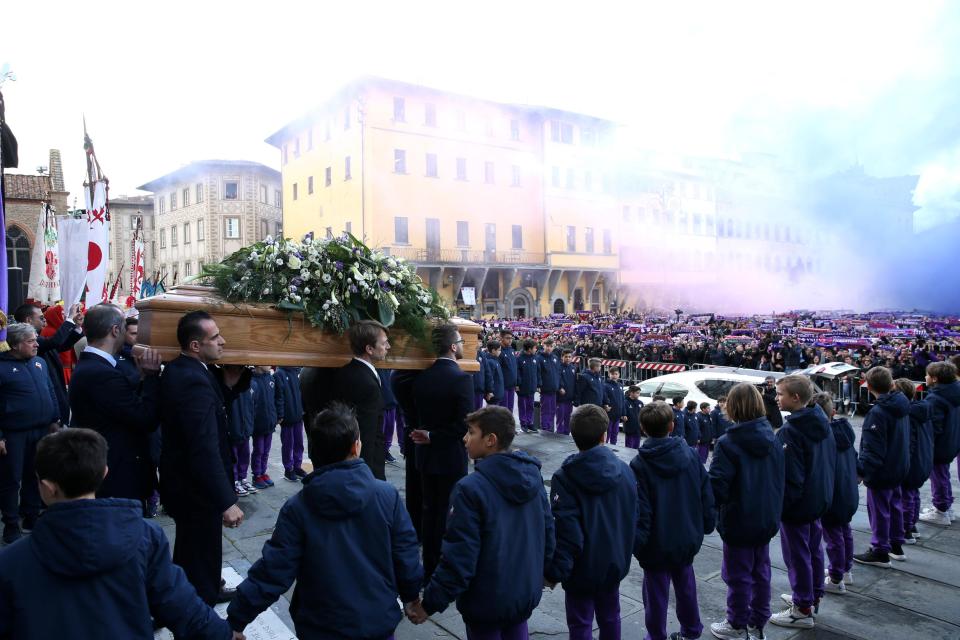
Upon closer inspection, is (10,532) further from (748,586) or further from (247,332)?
(748,586)

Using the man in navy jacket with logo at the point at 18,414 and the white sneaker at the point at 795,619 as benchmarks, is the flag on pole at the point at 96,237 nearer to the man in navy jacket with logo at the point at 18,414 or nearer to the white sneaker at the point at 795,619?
the man in navy jacket with logo at the point at 18,414

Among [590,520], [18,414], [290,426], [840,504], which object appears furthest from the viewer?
[290,426]

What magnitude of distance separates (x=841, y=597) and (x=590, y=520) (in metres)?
2.84

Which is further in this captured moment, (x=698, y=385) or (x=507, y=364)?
(x=698, y=385)

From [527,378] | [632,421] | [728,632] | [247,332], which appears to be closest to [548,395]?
[527,378]

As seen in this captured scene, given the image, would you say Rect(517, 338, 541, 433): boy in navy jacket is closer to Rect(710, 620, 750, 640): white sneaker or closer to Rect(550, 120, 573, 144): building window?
Rect(710, 620, 750, 640): white sneaker

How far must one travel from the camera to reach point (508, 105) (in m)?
42.3

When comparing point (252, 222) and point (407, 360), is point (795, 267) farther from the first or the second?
point (407, 360)

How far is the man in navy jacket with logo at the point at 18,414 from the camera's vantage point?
5.22 m

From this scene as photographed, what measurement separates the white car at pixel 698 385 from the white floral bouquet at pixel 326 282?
904cm

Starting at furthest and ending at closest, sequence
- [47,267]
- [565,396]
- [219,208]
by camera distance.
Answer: [219,208], [565,396], [47,267]

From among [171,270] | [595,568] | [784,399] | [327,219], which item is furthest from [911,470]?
[171,270]

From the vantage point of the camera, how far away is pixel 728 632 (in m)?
4.05

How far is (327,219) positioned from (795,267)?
141 ft
